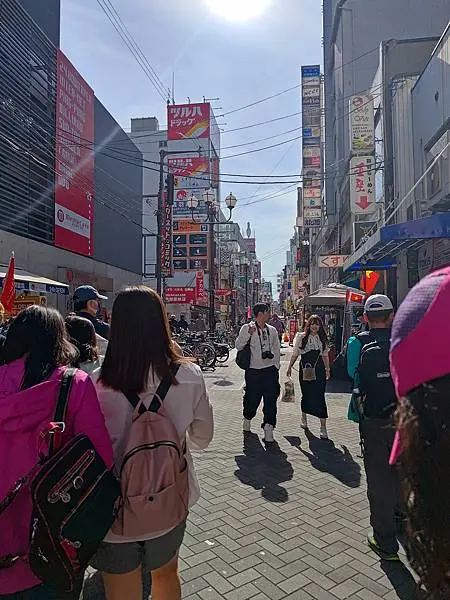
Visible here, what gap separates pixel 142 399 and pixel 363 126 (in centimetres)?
1574

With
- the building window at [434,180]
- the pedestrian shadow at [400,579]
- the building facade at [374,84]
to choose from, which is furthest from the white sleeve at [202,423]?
the building facade at [374,84]

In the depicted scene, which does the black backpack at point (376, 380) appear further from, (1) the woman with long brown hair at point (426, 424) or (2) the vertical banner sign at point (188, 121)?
(2) the vertical banner sign at point (188, 121)

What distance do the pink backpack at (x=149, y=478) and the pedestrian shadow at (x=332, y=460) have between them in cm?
352

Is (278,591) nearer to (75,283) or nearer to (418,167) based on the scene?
(418,167)

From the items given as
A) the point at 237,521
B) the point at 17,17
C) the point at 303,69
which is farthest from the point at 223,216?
the point at 237,521

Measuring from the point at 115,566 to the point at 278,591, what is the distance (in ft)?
4.88

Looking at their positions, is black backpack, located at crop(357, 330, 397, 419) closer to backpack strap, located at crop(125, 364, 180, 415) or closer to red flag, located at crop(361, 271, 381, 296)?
backpack strap, located at crop(125, 364, 180, 415)

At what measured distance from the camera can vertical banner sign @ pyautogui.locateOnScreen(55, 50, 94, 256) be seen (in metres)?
17.9

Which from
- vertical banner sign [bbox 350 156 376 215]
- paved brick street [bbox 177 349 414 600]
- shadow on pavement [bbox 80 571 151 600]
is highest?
vertical banner sign [bbox 350 156 376 215]

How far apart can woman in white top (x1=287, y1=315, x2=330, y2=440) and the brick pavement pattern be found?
1.37ft

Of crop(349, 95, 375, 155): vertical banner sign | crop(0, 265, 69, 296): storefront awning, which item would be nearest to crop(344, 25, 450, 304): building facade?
crop(349, 95, 375, 155): vertical banner sign

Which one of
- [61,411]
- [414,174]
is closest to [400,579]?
[61,411]

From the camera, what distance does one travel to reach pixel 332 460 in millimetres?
5816

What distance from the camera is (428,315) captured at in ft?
2.91
